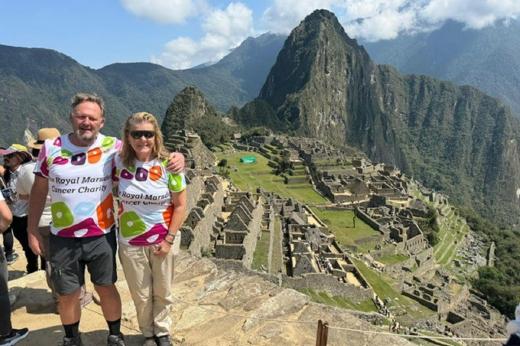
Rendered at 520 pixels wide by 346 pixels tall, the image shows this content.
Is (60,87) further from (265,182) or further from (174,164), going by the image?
(174,164)

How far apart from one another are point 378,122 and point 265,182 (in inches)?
5028

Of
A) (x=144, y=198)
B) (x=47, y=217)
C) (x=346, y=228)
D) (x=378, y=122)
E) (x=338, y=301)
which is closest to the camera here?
(x=144, y=198)

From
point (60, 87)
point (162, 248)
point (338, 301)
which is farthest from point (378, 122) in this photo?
point (162, 248)

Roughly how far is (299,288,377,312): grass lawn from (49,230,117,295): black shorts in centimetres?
1535

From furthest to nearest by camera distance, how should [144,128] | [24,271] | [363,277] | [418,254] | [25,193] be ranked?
[418,254]
[363,277]
[24,271]
[25,193]
[144,128]

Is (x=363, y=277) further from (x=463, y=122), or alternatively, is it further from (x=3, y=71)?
(x=463, y=122)

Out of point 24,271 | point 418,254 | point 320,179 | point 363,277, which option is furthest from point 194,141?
point 24,271

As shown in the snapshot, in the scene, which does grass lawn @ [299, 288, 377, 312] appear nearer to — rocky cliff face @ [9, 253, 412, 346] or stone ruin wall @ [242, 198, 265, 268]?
stone ruin wall @ [242, 198, 265, 268]

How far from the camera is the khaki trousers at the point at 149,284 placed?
3.82 m

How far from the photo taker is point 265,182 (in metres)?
43.7

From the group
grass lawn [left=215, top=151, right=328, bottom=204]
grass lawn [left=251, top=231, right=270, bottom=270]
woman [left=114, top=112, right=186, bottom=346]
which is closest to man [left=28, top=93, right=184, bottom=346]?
woman [left=114, top=112, right=186, bottom=346]

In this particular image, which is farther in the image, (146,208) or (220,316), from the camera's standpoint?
(220,316)

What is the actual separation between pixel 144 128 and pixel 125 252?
104 centimetres

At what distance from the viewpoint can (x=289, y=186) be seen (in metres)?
A: 44.8
